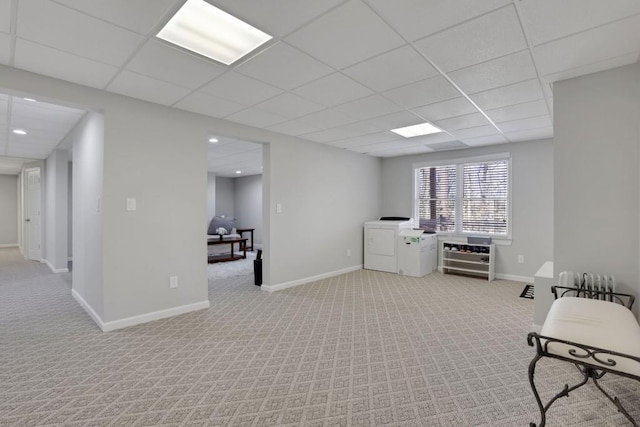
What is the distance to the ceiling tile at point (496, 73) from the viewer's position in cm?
232

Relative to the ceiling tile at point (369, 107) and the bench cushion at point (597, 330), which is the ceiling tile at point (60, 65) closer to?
the ceiling tile at point (369, 107)

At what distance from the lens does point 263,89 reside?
2.88 metres

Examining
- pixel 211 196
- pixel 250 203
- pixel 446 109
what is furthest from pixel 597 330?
pixel 250 203

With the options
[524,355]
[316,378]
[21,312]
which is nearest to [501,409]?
[524,355]

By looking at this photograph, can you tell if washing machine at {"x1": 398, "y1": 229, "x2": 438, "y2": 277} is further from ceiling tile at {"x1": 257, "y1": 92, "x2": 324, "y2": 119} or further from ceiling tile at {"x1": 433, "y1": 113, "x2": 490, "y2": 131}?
ceiling tile at {"x1": 257, "y1": 92, "x2": 324, "y2": 119}

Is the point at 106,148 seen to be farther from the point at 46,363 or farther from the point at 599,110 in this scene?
the point at 599,110

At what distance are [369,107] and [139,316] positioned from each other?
329 centimetres

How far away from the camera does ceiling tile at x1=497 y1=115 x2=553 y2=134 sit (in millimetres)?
3809

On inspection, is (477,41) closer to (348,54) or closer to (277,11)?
(348,54)

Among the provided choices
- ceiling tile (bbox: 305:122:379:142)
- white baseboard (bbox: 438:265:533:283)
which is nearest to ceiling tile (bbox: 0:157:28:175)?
ceiling tile (bbox: 305:122:379:142)

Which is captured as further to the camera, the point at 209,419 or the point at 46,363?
the point at 46,363

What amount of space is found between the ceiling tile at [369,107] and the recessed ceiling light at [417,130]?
777mm

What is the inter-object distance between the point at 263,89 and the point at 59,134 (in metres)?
3.84

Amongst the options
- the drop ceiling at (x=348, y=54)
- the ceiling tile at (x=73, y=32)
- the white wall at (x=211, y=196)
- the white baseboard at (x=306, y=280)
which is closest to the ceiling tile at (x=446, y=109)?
the drop ceiling at (x=348, y=54)
